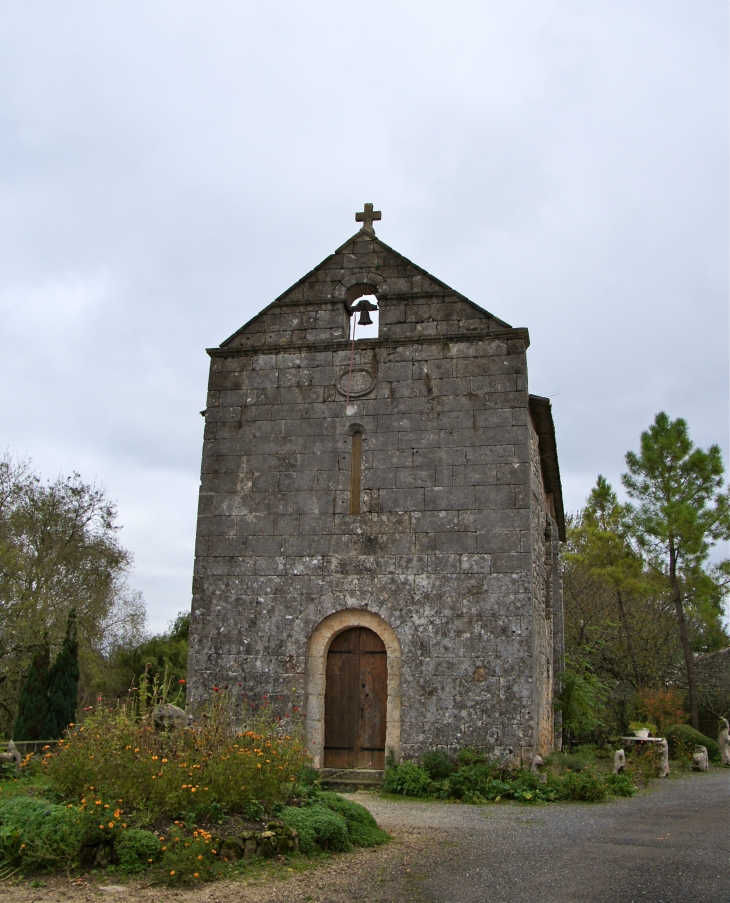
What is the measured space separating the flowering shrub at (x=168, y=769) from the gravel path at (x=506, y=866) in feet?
2.67

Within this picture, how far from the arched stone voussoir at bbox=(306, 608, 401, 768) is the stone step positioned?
245 millimetres

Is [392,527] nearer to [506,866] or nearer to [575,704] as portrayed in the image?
[575,704]

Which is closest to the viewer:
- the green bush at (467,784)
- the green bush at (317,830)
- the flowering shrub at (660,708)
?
the green bush at (317,830)

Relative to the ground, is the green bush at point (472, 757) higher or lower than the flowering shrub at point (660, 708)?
lower

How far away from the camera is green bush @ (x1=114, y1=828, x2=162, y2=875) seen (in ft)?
17.8

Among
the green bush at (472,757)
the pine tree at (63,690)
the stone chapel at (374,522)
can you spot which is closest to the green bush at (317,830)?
the green bush at (472,757)

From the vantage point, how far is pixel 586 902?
16.8ft

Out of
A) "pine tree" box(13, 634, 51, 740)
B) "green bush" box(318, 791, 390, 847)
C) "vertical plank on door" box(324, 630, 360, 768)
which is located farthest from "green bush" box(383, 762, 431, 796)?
"pine tree" box(13, 634, 51, 740)

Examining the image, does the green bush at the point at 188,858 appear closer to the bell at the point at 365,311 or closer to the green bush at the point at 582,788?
the green bush at the point at 582,788

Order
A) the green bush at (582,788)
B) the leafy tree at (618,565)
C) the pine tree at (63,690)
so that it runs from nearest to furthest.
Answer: the green bush at (582,788), the pine tree at (63,690), the leafy tree at (618,565)

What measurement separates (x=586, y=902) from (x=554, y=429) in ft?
27.4

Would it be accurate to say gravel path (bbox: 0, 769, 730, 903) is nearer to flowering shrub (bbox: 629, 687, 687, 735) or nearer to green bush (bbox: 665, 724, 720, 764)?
green bush (bbox: 665, 724, 720, 764)

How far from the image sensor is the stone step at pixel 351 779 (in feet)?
32.8

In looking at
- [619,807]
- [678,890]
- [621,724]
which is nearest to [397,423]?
[619,807]
